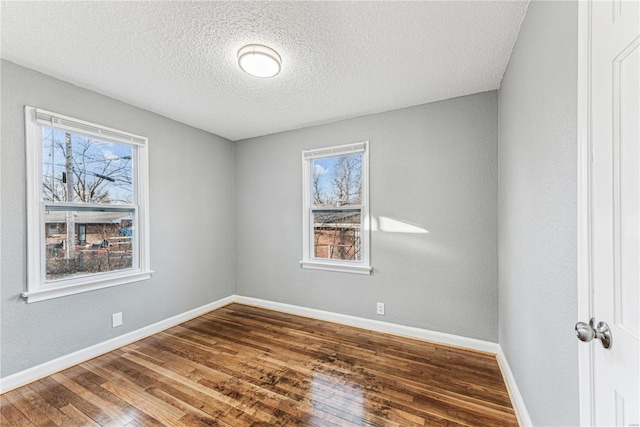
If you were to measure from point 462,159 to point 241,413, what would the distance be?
2863 millimetres

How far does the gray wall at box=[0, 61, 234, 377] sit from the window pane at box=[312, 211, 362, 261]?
4.79 ft

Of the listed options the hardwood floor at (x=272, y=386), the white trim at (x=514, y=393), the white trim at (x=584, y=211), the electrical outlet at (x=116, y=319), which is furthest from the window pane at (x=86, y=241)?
the white trim at (x=514, y=393)

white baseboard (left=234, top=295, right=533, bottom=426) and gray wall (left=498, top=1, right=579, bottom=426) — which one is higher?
gray wall (left=498, top=1, right=579, bottom=426)

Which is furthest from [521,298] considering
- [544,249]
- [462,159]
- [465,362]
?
[462,159]

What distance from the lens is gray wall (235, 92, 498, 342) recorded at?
2559mm

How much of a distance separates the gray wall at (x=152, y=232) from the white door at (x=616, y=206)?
11.5 ft

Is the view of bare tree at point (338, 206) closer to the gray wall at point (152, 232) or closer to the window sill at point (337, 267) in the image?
the window sill at point (337, 267)

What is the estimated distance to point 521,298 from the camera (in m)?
1.71

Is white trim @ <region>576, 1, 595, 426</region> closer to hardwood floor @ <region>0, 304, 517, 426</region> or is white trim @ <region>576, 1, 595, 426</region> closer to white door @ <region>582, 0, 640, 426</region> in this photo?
white door @ <region>582, 0, 640, 426</region>

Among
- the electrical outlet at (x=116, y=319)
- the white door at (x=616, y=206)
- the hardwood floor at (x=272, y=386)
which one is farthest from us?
the electrical outlet at (x=116, y=319)

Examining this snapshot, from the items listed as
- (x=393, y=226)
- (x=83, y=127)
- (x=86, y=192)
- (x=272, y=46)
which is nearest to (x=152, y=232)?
(x=86, y=192)

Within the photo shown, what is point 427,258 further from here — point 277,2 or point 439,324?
point 277,2

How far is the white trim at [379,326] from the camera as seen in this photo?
2578mm

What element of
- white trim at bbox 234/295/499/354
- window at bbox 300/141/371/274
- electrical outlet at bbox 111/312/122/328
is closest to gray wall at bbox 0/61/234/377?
electrical outlet at bbox 111/312/122/328
